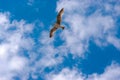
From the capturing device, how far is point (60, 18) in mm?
119812

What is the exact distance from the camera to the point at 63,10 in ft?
385

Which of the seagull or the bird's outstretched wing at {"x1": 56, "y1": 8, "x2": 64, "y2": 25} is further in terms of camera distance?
the seagull

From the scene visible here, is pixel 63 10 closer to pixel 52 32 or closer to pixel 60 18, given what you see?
pixel 60 18

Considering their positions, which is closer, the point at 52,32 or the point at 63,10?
the point at 63,10

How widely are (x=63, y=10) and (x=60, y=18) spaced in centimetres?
304

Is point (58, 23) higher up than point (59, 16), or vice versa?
point (58, 23)

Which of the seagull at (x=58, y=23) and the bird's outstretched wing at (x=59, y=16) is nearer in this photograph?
the bird's outstretched wing at (x=59, y=16)

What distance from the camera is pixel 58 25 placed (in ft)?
399

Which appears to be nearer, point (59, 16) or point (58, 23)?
point (59, 16)

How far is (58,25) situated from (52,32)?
20.3 ft

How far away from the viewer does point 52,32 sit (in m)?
127

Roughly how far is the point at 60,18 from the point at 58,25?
8.40ft

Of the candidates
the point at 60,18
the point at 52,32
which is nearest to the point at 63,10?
the point at 60,18
